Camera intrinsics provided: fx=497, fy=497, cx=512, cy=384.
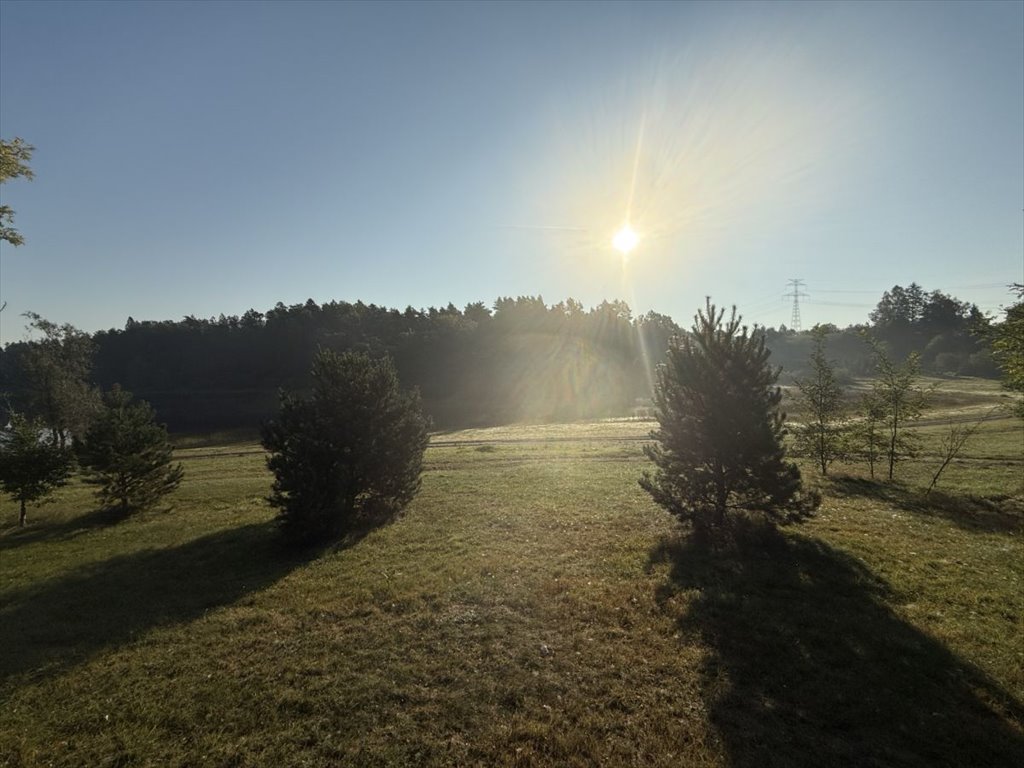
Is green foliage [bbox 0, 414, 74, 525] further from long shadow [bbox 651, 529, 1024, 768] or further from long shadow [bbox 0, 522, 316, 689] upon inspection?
long shadow [bbox 651, 529, 1024, 768]

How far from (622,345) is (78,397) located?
96.8 meters

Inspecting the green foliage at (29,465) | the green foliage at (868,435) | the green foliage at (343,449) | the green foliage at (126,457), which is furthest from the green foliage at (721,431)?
the green foliage at (29,465)

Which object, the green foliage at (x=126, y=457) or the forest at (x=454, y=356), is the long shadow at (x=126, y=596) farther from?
the forest at (x=454, y=356)

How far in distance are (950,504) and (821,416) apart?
6.83 metres

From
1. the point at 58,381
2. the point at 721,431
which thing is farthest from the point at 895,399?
the point at 58,381

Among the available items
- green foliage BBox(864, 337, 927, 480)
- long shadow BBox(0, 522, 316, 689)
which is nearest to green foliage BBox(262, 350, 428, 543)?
long shadow BBox(0, 522, 316, 689)

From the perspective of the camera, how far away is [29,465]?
24.3 meters

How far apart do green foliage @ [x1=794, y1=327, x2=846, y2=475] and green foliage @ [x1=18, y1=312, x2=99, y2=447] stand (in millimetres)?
63701

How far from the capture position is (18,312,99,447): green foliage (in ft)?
173

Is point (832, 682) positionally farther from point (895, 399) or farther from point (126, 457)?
point (126, 457)

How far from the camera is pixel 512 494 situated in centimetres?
2336

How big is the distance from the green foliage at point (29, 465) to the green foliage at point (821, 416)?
123ft

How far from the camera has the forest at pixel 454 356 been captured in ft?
305

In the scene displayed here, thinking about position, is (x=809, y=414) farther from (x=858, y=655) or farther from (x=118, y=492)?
(x=118, y=492)
